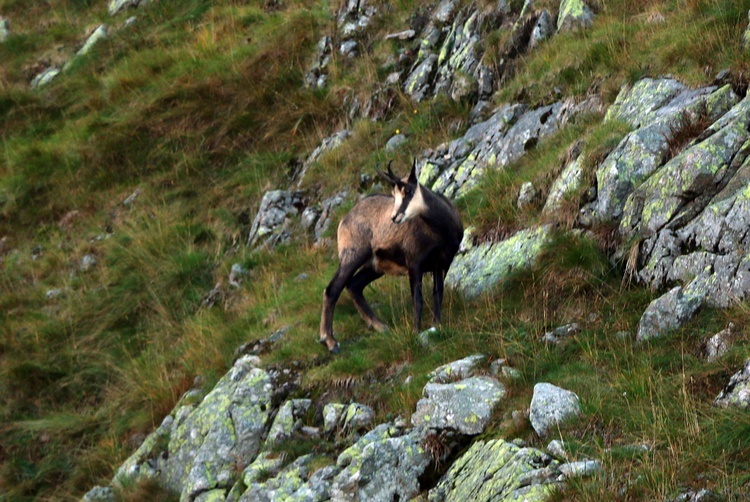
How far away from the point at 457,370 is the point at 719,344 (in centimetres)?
192

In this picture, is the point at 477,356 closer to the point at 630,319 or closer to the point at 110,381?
the point at 630,319

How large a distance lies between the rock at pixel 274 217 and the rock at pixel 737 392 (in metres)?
7.34


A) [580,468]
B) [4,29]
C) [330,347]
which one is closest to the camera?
[580,468]

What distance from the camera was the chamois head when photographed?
339 inches

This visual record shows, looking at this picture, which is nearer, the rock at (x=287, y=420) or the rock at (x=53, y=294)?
the rock at (x=287, y=420)

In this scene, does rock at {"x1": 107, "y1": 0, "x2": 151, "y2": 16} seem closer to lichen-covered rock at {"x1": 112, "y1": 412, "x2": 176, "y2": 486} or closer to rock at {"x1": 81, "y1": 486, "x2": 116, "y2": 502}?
lichen-covered rock at {"x1": 112, "y1": 412, "x2": 176, "y2": 486}

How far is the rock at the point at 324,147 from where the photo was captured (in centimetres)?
1323

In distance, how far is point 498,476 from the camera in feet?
18.4

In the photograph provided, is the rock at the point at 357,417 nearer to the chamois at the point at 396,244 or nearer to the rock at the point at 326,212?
the chamois at the point at 396,244

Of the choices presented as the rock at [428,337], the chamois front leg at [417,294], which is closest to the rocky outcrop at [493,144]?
the chamois front leg at [417,294]

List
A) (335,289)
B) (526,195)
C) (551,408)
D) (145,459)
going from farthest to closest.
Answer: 1. (526,195)
2. (335,289)
3. (145,459)
4. (551,408)

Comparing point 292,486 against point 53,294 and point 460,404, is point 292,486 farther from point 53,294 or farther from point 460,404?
point 53,294

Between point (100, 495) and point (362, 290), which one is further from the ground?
point (362, 290)

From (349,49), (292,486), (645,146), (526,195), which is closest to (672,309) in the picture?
(645,146)
